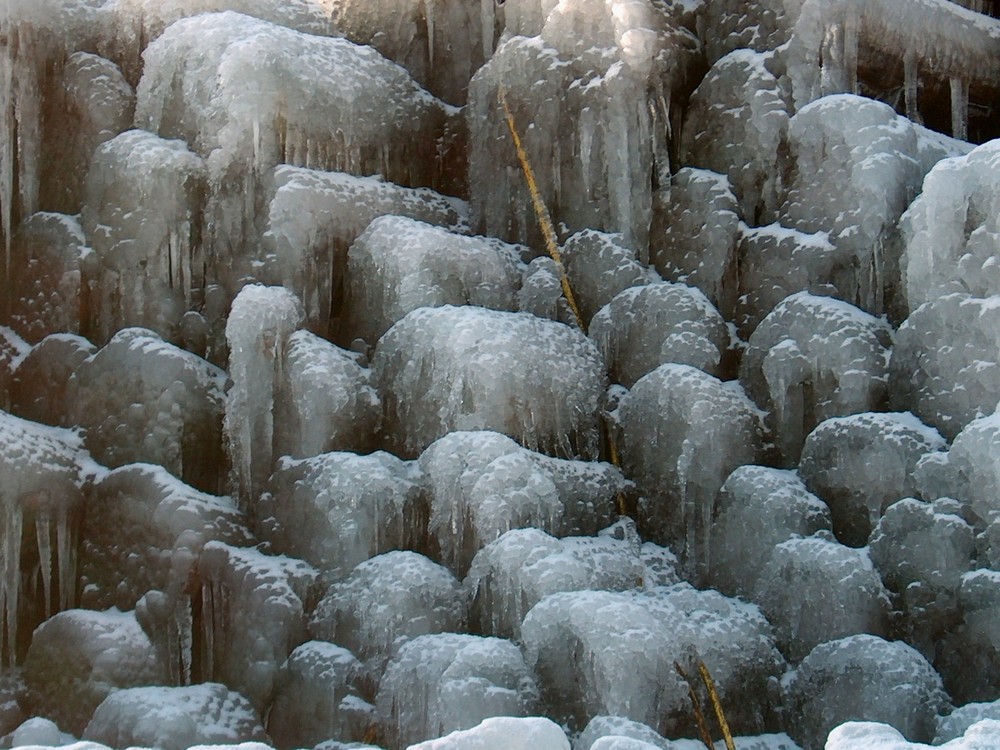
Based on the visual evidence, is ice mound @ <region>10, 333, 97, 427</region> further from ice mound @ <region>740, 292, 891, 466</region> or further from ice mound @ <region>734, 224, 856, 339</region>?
ice mound @ <region>740, 292, 891, 466</region>

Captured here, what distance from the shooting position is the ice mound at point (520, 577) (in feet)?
36.4

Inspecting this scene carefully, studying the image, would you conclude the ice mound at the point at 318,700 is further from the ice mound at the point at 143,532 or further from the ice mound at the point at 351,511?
the ice mound at the point at 143,532

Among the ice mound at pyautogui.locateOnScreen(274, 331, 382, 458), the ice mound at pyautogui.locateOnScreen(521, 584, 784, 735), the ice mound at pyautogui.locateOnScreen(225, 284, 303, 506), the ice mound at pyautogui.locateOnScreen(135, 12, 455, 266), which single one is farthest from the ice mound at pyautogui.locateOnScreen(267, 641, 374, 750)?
the ice mound at pyautogui.locateOnScreen(135, 12, 455, 266)

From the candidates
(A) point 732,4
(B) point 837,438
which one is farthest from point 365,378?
(A) point 732,4

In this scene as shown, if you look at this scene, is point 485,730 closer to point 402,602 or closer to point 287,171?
point 402,602

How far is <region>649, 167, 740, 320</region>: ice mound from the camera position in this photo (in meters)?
13.2

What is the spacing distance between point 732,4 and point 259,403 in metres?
5.50

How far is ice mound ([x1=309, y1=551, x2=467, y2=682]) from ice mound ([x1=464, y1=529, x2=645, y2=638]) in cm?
18

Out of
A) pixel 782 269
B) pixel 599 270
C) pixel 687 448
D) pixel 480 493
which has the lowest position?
pixel 480 493

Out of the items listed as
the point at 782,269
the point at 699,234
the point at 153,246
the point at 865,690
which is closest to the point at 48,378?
the point at 153,246

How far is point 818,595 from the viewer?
444 inches

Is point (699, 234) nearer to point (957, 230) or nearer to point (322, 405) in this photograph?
point (957, 230)

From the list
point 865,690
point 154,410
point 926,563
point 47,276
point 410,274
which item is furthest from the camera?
point 47,276

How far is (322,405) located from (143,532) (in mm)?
1714
